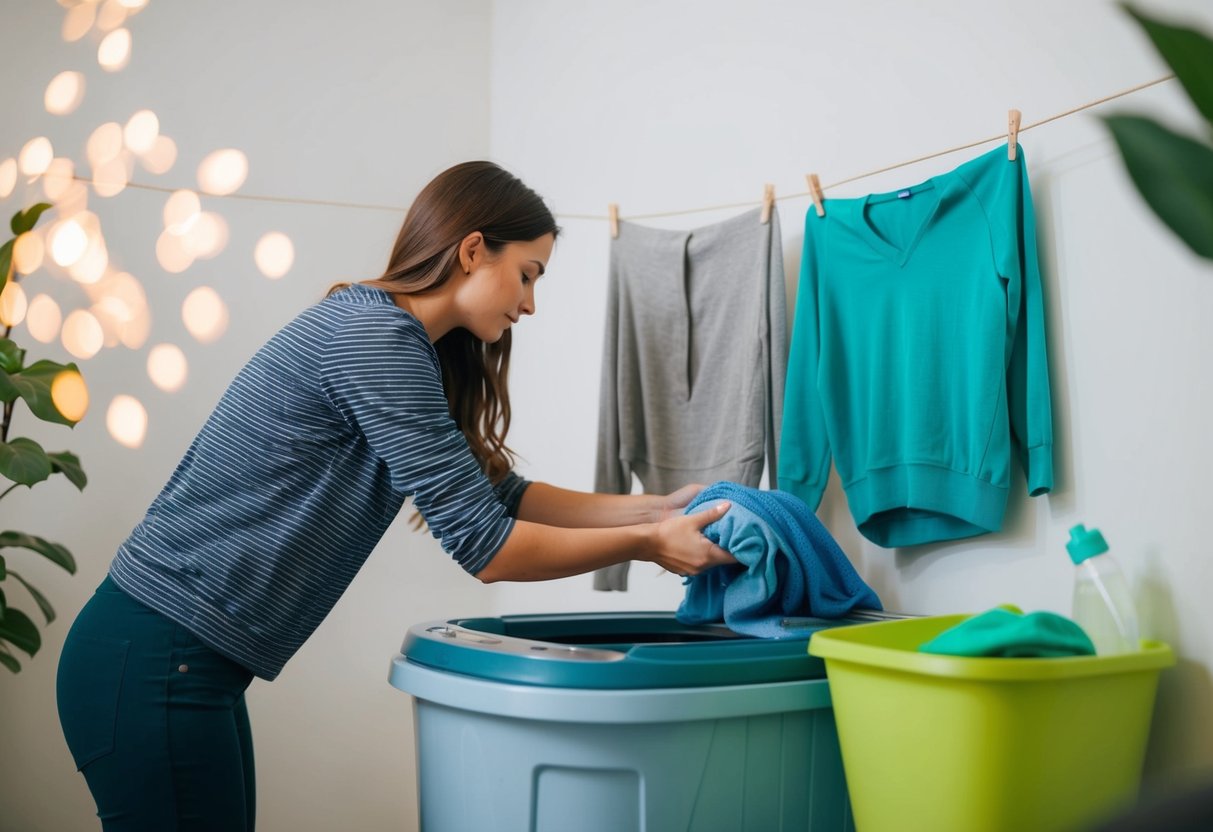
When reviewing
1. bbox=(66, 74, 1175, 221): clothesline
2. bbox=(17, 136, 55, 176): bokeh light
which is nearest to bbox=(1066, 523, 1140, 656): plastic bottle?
bbox=(66, 74, 1175, 221): clothesline

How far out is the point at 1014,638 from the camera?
924 millimetres

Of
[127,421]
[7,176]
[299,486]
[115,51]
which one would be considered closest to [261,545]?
[299,486]

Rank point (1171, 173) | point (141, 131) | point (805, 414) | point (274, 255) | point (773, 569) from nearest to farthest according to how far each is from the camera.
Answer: point (1171, 173) < point (773, 569) < point (805, 414) < point (141, 131) < point (274, 255)

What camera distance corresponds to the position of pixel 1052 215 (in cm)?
137

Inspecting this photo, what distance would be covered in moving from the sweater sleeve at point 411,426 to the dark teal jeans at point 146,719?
282 millimetres

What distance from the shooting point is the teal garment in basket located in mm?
927

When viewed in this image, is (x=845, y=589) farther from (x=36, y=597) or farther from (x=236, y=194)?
(x=236, y=194)

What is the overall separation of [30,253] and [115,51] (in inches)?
18.5

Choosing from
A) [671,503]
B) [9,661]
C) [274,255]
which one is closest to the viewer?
[671,503]

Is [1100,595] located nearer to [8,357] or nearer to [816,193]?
[816,193]

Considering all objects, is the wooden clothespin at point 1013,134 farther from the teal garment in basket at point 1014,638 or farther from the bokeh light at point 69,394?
the bokeh light at point 69,394

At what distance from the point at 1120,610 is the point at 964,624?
29cm

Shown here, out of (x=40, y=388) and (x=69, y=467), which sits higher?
(x=40, y=388)

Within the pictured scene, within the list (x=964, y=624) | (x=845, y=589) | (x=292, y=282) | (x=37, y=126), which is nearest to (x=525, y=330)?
(x=292, y=282)
